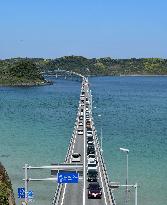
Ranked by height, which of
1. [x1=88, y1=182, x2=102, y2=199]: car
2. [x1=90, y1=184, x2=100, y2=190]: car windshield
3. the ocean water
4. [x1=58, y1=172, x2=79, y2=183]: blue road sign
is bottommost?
the ocean water

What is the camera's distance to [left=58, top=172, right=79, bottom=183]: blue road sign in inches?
1429

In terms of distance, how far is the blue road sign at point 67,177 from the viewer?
36.3m

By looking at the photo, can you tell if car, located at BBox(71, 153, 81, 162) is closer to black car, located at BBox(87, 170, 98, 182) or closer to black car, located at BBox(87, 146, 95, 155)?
black car, located at BBox(87, 146, 95, 155)

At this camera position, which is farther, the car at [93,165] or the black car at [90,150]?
the black car at [90,150]

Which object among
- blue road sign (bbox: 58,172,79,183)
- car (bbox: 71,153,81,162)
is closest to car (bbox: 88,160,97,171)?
car (bbox: 71,153,81,162)

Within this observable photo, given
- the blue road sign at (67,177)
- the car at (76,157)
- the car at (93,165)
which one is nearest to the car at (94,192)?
the car at (93,165)

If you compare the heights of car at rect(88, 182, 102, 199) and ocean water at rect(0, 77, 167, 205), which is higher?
car at rect(88, 182, 102, 199)

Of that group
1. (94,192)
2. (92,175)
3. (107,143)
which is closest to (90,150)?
(92,175)

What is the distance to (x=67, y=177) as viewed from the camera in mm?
36906

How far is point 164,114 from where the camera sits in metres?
150

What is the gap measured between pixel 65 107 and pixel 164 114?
35472mm

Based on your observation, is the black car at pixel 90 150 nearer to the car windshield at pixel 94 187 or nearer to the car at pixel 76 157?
the car at pixel 76 157

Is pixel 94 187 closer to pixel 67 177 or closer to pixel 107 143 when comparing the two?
pixel 67 177

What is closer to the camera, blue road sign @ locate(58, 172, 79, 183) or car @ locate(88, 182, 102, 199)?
blue road sign @ locate(58, 172, 79, 183)
